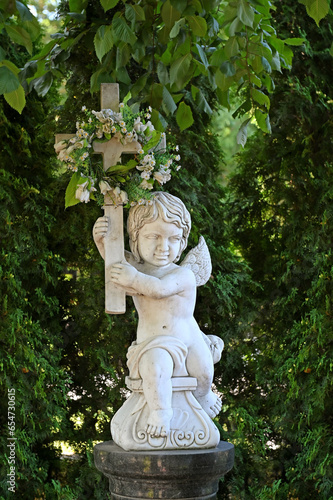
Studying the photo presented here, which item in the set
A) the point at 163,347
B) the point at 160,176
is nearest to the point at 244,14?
the point at 160,176

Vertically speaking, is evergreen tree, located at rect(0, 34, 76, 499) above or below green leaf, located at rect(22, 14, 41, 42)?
below

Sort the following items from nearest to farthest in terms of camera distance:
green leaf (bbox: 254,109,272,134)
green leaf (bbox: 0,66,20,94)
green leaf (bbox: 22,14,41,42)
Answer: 1. green leaf (bbox: 0,66,20,94)
2. green leaf (bbox: 22,14,41,42)
3. green leaf (bbox: 254,109,272,134)

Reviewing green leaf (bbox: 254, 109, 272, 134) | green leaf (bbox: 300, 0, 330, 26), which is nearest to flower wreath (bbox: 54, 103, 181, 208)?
green leaf (bbox: 254, 109, 272, 134)

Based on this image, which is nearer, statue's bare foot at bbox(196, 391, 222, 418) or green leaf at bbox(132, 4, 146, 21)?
green leaf at bbox(132, 4, 146, 21)

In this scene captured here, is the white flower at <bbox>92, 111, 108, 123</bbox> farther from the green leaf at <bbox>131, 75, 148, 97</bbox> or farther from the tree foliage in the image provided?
the green leaf at <bbox>131, 75, 148, 97</bbox>

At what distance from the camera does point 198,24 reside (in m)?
3.00

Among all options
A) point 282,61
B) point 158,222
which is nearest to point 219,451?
point 158,222

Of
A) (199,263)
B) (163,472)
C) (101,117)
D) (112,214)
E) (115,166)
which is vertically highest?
(101,117)

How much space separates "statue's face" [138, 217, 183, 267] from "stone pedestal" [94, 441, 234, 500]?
0.93 metres

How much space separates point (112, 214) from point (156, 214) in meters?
0.22

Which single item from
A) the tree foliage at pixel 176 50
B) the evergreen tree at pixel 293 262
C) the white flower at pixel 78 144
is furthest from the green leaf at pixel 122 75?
the evergreen tree at pixel 293 262

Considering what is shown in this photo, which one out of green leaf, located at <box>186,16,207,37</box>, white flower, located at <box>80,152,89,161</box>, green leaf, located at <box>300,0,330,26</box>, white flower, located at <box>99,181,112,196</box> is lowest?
white flower, located at <box>99,181,112,196</box>

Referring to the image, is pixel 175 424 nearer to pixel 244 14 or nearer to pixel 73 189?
pixel 73 189

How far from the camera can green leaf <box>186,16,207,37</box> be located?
2992 millimetres
